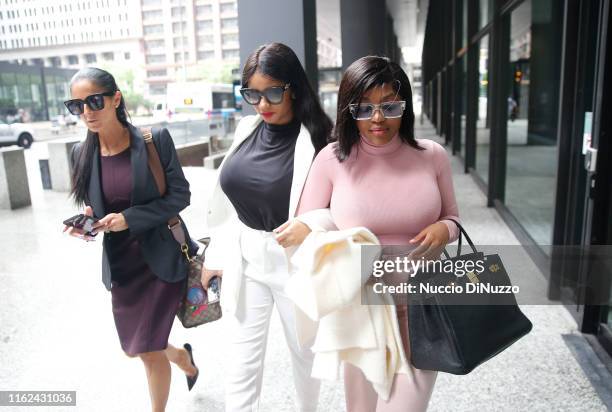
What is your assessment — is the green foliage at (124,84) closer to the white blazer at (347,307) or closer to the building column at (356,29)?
the white blazer at (347,307)

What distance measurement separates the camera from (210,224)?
236cm

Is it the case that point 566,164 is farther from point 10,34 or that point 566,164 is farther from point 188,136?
point 188,136

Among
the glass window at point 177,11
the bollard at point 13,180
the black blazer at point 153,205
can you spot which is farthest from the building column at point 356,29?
the black blazer at point 153,205

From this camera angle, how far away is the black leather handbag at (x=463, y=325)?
1.51m

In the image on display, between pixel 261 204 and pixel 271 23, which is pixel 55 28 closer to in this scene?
pixel 271 23

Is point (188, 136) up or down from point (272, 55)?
down

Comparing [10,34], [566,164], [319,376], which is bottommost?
[319,376]

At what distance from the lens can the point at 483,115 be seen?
8781 millimetres

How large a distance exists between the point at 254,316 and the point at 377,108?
42.5 inches

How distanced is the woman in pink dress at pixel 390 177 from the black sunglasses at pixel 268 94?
38cm

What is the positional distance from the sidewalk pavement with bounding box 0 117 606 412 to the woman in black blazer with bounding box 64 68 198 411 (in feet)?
2.49

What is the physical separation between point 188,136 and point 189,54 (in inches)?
167

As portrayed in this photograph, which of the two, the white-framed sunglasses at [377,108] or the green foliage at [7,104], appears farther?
the green foliage at [7,104]

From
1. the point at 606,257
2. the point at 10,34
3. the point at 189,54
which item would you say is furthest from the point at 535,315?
the point at 189,54
